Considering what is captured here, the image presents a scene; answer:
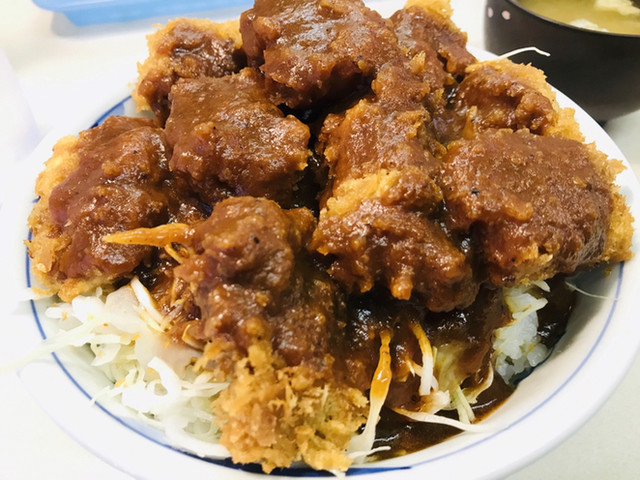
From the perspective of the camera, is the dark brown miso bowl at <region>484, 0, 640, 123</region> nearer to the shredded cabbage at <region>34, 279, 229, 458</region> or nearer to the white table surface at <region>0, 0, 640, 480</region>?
the white table surface at <region>0, 0, 640, 480</region>

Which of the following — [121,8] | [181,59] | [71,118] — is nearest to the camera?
[181,59]

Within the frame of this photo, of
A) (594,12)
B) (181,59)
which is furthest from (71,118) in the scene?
(594,12)

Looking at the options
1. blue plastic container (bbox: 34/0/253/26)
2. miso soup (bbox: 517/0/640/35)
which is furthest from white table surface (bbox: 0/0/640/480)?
miso soup (bbox: 517/0/640/35)

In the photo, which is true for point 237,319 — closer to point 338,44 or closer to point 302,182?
point 302,182

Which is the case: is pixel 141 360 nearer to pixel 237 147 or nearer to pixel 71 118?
pixel 237 147

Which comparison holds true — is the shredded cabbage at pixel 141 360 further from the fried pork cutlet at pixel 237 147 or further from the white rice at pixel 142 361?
the fried pork cutlet at pixel 237 147

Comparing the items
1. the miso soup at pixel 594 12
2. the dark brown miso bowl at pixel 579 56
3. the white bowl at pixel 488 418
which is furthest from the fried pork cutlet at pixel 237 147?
the miso soup at pixel 594 12
